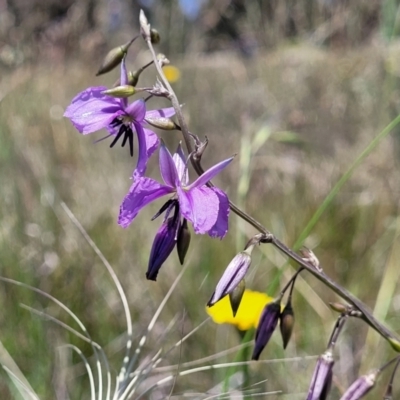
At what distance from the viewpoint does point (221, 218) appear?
776mm

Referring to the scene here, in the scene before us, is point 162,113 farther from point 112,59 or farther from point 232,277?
point 232,277

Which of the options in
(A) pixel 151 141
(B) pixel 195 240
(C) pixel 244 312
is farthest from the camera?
(B) pixel 195 240

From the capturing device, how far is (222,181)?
9.55ft

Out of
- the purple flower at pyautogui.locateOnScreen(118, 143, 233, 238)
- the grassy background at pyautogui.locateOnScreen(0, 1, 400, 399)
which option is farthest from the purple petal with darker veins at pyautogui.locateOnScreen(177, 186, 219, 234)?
the grassy background at pyautogui.locateOnScreen(0, 1, 400, 399)

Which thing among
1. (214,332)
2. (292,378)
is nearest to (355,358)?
(292,378)

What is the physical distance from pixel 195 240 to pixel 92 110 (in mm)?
1230

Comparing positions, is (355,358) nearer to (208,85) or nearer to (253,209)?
(253,209)

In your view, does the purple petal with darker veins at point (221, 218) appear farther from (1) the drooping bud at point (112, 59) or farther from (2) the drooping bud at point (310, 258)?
(1) the drooping bud at point (112, 59)

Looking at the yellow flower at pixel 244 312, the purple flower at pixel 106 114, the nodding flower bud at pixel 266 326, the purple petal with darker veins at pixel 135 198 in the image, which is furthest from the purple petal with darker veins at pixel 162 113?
the yellow flower at pixel 244 312

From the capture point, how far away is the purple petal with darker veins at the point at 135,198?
0.78m

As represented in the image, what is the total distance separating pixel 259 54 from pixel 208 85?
1.62 meters

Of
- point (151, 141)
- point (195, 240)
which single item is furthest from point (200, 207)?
point (195, 240)

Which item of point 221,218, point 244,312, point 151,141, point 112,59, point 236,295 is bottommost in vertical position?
point 244,312

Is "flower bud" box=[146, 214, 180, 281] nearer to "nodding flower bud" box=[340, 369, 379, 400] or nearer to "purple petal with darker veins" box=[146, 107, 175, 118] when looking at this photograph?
"purple petal with darker veins" box=[146, 107, 175, 118]
